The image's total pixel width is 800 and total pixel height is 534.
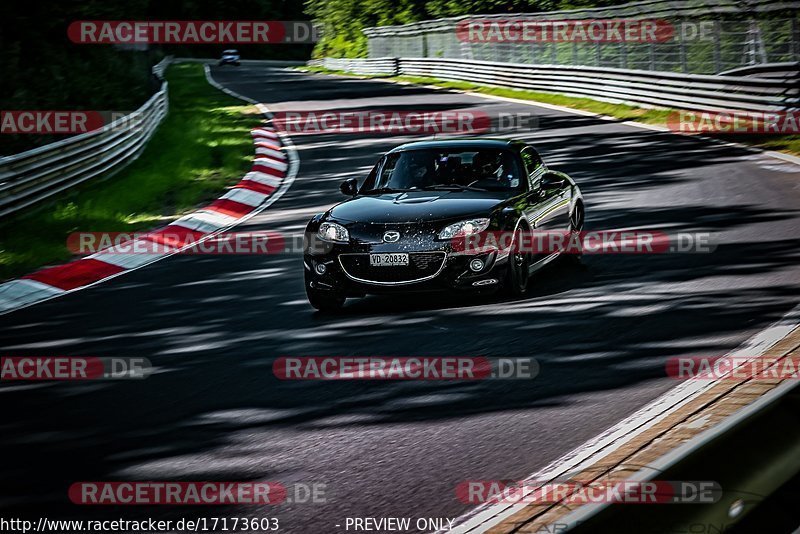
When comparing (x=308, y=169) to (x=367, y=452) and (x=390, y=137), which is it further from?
(x=367, y=452)

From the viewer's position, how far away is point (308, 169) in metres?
21.4

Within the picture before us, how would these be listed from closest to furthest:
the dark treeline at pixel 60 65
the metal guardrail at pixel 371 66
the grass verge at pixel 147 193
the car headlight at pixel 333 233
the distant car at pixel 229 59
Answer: the car headlight at pixel 333 233 → the grass verge at pixel 147 193 → the dark treeline at pixel 60 65 → the metal guardrail at pixel 371 66 → the distant car at pixel 229 59

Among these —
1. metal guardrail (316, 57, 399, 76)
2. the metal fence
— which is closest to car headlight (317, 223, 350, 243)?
the metal fence

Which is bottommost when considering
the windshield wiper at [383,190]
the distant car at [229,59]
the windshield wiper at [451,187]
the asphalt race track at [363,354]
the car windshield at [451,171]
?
the asphalt race track at [363,354]

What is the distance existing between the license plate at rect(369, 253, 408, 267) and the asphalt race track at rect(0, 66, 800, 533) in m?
0.46

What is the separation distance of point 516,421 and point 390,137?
1975 cm

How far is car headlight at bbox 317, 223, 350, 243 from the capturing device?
9.52 m

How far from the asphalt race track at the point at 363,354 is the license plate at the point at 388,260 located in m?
0.46

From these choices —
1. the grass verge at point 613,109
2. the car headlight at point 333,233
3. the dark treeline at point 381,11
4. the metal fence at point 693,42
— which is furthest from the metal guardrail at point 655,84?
the dark treeline at point 381,11

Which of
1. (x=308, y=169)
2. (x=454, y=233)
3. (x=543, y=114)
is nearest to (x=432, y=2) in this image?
(x=543, y=114)

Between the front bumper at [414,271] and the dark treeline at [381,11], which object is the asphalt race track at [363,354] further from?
the dark treeline at [381,11]

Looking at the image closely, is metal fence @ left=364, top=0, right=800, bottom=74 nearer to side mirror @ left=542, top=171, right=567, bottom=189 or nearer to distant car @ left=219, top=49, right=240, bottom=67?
side mirror @ left=542, top=171, right=567, bottom=189

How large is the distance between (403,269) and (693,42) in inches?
795

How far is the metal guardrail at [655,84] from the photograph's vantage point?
72.1ft
